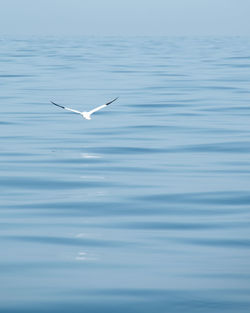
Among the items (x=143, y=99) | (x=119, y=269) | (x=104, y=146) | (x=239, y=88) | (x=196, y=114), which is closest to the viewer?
(x=119, y=269)

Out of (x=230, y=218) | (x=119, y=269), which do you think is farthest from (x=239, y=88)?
(x=119, y=269)

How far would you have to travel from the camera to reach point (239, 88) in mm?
35938

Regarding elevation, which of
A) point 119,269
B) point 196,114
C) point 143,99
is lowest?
point 119,269

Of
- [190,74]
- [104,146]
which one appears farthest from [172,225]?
[190,74]

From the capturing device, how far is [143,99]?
31422mm

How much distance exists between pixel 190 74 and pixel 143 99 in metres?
15.3

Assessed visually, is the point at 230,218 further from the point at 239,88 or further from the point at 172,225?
the point at 239,88

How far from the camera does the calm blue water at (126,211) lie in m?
9.49

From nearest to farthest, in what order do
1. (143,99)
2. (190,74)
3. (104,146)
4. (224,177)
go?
(224,177) → (104,146) → (143,99) → (190,74)

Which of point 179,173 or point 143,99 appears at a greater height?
point 143,99

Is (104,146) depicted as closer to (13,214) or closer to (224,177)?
(224,177)

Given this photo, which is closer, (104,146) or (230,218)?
(230,218)

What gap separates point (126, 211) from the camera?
43.0ft

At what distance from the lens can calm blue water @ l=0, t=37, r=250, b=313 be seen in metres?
9.49
